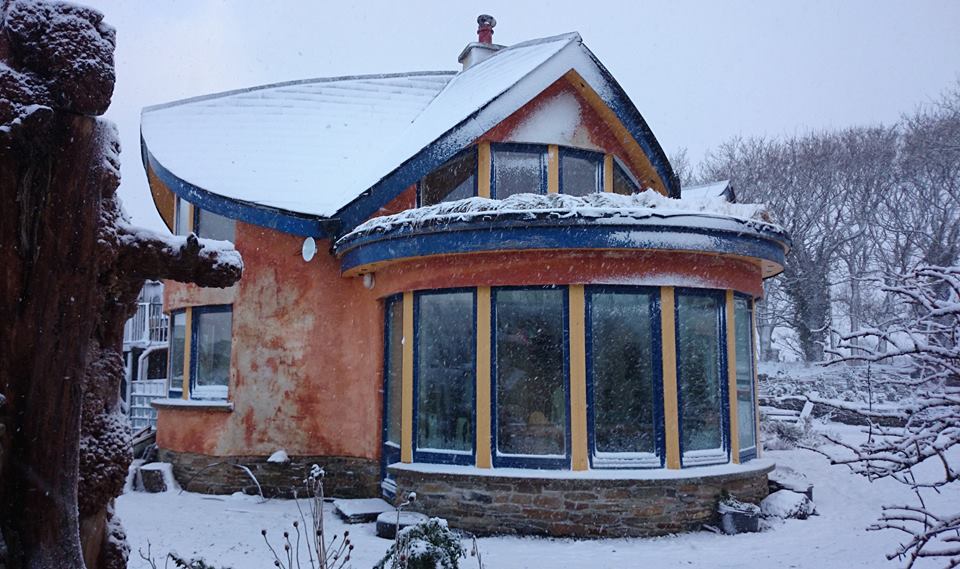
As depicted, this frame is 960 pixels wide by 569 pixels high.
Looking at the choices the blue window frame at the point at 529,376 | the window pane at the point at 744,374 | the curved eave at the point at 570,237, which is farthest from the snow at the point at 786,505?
the curved eave at the point at 570,237

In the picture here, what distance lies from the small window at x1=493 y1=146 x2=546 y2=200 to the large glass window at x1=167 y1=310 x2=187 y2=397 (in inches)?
206

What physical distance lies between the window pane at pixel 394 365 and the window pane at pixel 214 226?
2.98 m

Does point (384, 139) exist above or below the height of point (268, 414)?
above

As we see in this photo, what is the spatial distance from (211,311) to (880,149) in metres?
26.9

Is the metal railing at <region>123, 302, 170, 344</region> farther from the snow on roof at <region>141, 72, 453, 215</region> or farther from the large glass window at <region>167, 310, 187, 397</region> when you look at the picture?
the large glass window at <region>167, 310, 187, 397</region>

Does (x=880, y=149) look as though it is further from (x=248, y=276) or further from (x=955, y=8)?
(x=248, y=276)

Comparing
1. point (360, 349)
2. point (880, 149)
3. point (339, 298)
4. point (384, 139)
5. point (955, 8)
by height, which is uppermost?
point (955, 8)

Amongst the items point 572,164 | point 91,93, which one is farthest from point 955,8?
point 91,93

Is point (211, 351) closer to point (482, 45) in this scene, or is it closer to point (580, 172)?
point (580, 172)

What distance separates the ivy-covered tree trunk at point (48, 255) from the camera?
1937 millimetres

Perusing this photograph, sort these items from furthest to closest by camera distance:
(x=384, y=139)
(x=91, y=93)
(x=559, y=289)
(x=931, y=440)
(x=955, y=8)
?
(x=955, y=8), (x=384, y=139), (x=559, y=289), (x=931, y=440), (x=91, y=93)

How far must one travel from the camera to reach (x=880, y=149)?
29.3 m

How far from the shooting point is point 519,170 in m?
10.7

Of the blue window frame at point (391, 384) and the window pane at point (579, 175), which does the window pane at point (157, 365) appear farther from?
the window pane at point (579, 175)
